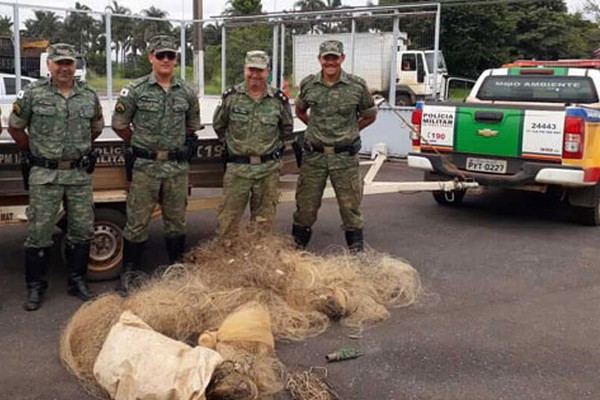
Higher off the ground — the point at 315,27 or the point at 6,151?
the point at 315,27

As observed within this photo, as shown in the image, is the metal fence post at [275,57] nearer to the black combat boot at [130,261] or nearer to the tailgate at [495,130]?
the tailgate at [495,130]

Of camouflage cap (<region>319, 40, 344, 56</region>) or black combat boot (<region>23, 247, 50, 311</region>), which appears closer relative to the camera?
black combat boot (<region>23, 247, 50, 311</region>)

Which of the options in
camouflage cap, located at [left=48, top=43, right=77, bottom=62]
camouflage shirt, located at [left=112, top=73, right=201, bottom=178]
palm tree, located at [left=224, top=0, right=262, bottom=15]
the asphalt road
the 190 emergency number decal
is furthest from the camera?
palm tree, located at [left=224, top=0, right=262, bottom=15]

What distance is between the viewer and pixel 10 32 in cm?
1003

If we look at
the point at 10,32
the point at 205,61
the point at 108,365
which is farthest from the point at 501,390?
the point at 205,61

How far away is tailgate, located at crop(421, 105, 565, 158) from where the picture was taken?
22.1 ft

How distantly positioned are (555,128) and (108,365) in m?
5.15

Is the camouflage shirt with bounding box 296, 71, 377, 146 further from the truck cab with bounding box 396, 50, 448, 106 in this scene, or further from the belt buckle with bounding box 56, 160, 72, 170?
the truck cab with bounding box 396, 50, 448, 106

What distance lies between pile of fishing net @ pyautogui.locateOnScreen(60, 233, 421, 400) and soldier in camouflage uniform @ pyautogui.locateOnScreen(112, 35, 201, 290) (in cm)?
47

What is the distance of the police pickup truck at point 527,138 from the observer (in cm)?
669

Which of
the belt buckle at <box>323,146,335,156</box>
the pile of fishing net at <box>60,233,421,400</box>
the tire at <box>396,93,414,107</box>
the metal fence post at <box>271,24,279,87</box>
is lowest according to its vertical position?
the pile of fishing net at <box>60,233,421,400</box>

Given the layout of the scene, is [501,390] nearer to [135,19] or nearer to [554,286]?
[554,286]

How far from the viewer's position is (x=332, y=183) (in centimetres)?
567

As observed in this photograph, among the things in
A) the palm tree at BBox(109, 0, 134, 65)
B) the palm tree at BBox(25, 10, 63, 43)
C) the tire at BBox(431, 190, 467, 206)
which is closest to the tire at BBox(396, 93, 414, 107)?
the palm tree at BBox(109, 0, 134, 65)
